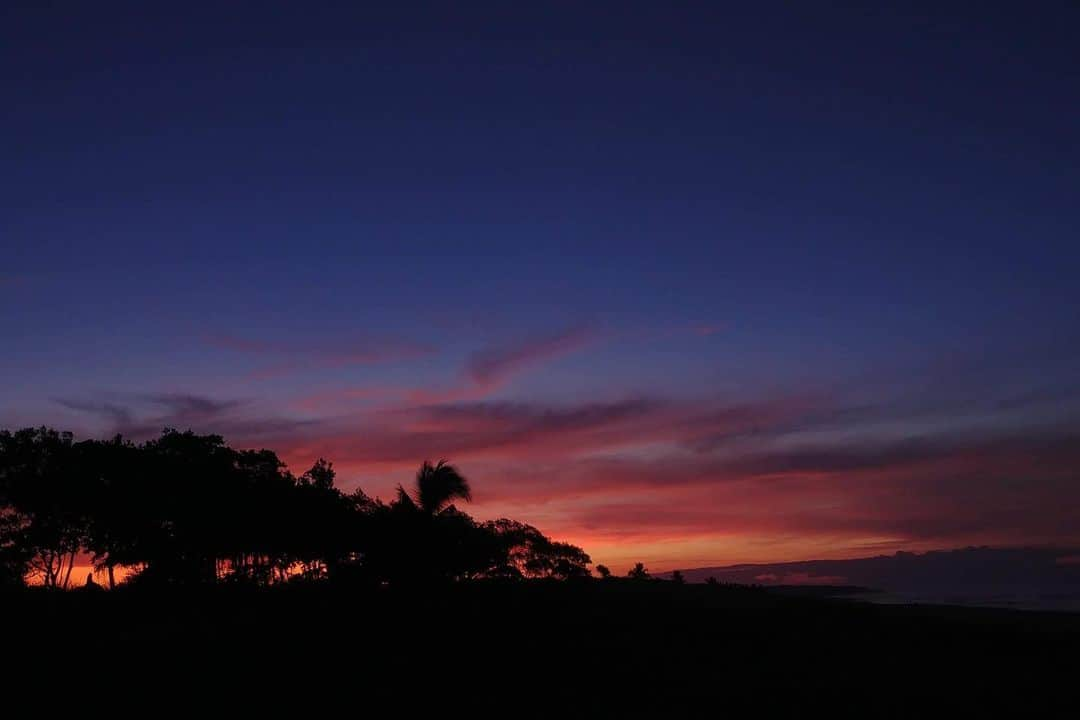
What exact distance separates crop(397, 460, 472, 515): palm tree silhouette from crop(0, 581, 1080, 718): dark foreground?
4.72m

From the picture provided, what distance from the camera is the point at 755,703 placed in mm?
19125

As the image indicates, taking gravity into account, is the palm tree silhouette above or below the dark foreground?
above

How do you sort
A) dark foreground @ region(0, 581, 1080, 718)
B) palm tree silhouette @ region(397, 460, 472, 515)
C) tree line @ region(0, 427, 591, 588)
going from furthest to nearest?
tree line @ region(0, 427, 591, 588) → palm tree silhouette @ region(397, 460, 472, 515) → dark foreground @ region(0, 581, 1080, 718)

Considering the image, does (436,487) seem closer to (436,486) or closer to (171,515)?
(436,486)

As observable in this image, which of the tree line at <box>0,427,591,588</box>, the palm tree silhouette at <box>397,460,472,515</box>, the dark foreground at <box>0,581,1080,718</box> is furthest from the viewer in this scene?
the tree line at <box>0,427,591,588</box>

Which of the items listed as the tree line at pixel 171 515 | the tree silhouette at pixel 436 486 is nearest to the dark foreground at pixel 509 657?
the tree silhouette at pixel 436 486

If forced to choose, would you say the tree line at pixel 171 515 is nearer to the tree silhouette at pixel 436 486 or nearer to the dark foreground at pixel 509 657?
the tree silhouette at pixel 436 486

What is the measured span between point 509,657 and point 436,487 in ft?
48.5

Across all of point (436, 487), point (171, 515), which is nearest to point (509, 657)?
point (436, 487)

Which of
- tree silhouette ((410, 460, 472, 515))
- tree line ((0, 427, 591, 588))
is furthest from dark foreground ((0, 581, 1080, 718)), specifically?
tree line ((0, 427, 591, 588))

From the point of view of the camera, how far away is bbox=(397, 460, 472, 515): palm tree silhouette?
36594 millimetres

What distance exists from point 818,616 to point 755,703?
46.4ft

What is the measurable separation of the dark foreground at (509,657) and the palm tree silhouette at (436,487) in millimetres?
4716

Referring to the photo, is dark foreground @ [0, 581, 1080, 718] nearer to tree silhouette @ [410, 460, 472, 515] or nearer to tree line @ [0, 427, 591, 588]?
tree silhouette @ [410, 460, 472, 515]
